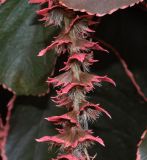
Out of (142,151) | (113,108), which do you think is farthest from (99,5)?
(113,108)

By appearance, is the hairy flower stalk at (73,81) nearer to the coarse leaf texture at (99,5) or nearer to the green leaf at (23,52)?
the coarse leaf texture at (99,5)

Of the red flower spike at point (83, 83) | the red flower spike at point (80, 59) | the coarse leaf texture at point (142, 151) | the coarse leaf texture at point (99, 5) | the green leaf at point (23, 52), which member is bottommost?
the coarse leaf texture at point (142, 151)

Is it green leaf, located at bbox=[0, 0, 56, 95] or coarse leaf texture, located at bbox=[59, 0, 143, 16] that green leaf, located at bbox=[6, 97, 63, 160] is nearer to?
green leaf, located at bbox=[0, 0, 56, 95]

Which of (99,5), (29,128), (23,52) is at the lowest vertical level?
(29,128)

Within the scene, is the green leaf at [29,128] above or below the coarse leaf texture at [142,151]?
below

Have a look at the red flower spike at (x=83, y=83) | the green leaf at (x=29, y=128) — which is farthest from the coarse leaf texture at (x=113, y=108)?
the red flower spike at (x=83, y=83)

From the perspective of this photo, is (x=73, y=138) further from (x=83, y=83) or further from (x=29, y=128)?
(x=29, y=128)
